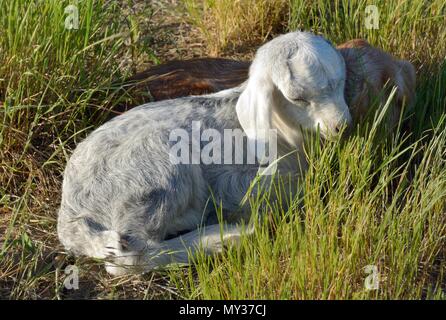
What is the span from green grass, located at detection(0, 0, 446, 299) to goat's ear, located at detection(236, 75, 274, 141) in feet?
0.83

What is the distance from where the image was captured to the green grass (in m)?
3.79

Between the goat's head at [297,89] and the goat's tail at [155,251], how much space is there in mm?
539

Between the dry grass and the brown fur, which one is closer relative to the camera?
the brown fur

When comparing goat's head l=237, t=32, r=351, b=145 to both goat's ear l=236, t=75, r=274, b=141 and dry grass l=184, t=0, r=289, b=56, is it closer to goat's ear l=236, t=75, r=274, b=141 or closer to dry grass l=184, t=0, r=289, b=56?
goat's ear l=236, t=75, r=274, b=141

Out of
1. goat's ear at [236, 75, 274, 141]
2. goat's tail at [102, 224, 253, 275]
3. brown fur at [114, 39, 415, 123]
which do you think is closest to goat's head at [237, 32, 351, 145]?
goat's ear at [236, 75, 274, 141]

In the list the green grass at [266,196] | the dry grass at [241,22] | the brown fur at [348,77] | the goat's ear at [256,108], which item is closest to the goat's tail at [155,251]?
the green grass at [266,196]

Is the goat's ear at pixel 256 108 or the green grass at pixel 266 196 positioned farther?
the goat's ear at pixel 256 108

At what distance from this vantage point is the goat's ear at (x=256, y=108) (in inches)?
165

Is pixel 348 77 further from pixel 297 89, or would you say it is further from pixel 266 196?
pixel 266 196

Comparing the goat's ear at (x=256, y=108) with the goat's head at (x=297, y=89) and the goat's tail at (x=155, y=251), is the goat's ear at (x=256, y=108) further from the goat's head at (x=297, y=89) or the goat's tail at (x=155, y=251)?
the goat's tail at (x=155, y=251)

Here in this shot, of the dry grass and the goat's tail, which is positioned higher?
the dry grass

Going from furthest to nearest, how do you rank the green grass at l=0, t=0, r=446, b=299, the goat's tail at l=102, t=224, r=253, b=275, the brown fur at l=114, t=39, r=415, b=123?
the brown fur at l=114, t=39, r=415, b=123 < the goat's tail at l=102, t=224, r=253, b=275 < the green grass at l=0, t=0, r=446, b=299

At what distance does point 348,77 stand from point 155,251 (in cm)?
131

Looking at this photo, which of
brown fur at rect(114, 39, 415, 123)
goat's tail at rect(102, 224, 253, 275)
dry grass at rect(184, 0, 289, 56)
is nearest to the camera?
goat's tail at rect(102, 224, 253, 275)
